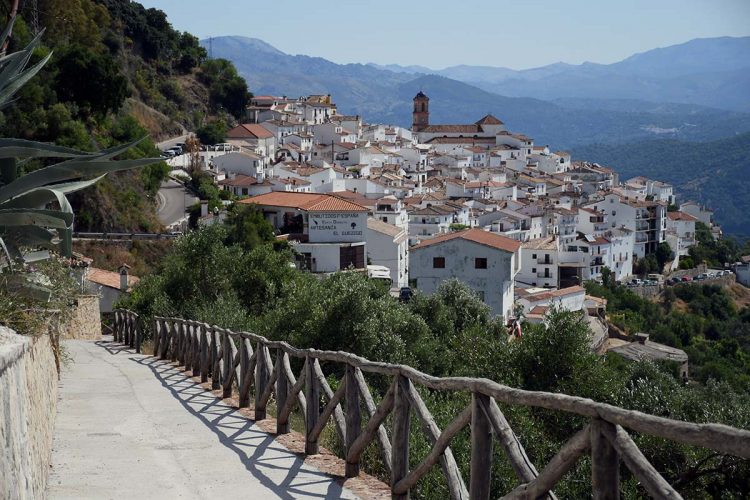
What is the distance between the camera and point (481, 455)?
Result: 17.5 feet

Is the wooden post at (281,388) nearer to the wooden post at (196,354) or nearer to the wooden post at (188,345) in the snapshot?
the wooden post at (196,354)

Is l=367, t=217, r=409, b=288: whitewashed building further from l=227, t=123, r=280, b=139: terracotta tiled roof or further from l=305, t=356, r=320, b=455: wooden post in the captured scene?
l=305, t=356, r=320, b=455: wooden post

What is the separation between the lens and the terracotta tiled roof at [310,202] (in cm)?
5875

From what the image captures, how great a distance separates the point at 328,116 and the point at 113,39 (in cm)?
6198

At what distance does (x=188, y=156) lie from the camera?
76625 mm

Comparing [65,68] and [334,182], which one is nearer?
[65,68]

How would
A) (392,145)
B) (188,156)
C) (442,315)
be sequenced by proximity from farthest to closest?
1. (392,145)
2. (188,156)
3. (442,315)

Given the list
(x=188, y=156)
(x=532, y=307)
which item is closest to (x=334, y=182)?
(x=188, y=156)

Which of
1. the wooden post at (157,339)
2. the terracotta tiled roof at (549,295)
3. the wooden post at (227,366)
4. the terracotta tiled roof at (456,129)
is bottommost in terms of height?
the terracotta tiled roof at (549,295)

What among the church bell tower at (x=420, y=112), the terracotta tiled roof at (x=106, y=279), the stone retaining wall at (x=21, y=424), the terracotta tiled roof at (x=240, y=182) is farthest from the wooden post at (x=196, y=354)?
the church bell tower at (x=420, y=112)

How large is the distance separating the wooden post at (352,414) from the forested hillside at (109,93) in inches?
762

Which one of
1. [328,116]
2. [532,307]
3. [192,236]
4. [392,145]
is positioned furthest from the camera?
[328,116]

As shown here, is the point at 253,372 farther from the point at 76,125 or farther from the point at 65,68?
the point at 65,68

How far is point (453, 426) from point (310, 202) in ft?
182
